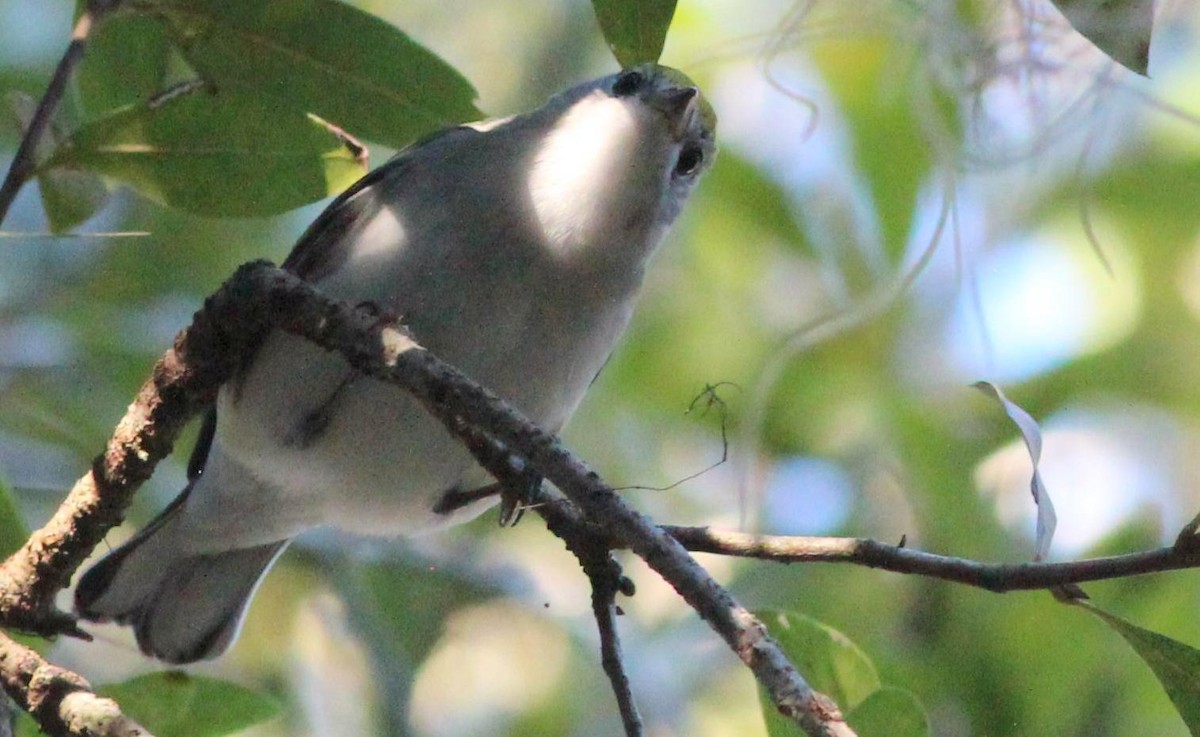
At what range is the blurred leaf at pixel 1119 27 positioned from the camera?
1.66 metres

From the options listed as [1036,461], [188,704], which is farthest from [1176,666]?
[188,704]

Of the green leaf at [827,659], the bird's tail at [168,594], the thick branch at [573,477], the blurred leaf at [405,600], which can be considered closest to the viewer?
the thick branch at [573,477]

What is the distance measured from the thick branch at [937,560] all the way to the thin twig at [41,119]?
3.08 ft

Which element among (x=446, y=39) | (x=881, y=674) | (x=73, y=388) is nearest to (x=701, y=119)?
(x=881, y=674)

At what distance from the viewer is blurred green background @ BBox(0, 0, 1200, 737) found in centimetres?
350

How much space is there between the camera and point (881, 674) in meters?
2.45

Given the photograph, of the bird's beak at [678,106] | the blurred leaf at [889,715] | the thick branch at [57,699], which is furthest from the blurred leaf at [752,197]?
the thick branch at [57,699]

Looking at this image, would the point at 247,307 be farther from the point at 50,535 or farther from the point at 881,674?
the point at 881,674

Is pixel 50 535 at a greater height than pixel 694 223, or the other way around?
pixel 50 535

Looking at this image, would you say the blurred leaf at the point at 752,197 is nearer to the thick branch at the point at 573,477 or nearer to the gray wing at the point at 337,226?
the gray wing at the point at 337,226

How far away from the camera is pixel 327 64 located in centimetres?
219

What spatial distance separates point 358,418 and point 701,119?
93 centimetres

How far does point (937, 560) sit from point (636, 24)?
1009 millimetres

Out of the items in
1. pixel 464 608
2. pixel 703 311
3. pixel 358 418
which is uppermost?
pixel 358 418
